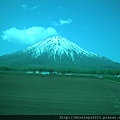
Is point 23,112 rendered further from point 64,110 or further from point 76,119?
point 76,119

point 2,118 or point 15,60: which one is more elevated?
point 15,60

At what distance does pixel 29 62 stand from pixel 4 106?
174119mm

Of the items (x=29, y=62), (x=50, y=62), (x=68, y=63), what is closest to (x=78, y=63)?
(x=68, y=63)

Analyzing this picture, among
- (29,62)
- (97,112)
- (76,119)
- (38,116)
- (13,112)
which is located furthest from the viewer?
(29,62)

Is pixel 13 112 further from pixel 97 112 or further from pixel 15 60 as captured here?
pixel 15 60

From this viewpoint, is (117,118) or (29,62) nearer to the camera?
(117,118)

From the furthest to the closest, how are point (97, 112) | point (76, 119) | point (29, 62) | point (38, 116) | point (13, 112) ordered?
point (29, 62) < point (97, 112) < point (13, 112) < point (38, 116) < point (76, 119)

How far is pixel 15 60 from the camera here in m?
188

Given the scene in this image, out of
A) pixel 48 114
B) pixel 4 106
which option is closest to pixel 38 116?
pixel 48 114

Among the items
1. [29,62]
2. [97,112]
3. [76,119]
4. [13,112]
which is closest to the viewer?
[76,119]

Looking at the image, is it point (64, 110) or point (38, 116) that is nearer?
point (38, 116)

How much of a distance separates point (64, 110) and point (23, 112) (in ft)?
6.87

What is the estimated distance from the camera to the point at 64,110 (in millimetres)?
13141

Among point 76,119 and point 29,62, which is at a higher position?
point 29,62
